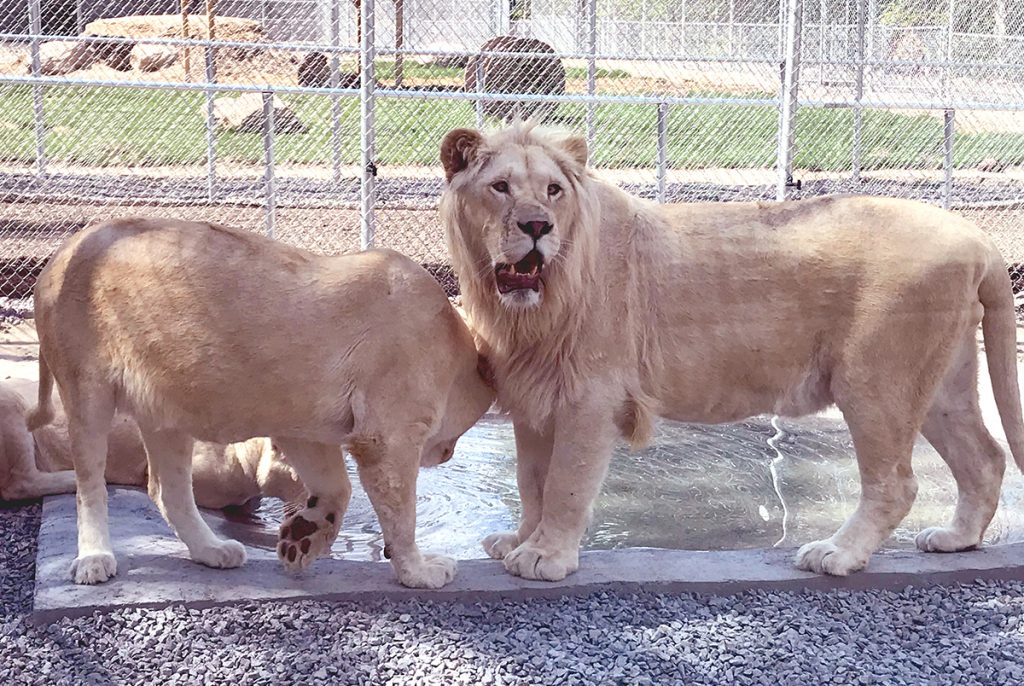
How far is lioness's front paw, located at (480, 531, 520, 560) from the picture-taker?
4.72 metres

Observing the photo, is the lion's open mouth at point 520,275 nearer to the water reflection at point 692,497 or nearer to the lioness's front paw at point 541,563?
the lioness's front paw at point 541,563

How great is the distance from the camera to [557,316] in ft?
14.0

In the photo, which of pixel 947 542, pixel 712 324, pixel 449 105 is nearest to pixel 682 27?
pixel 449 105

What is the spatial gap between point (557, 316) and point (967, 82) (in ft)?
37.9

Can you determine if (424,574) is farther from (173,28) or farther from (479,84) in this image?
(173,28)

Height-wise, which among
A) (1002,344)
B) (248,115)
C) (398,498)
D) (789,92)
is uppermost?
(789,92)

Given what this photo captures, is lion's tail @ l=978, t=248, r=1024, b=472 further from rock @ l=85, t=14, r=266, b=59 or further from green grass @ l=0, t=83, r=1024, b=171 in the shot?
rock @ l=85, t=14, r=266, b=59

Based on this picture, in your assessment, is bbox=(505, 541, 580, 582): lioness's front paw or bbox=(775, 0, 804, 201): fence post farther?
bbox=(775, 0, 804, 201): fence post

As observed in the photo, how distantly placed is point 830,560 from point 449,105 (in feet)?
34.9

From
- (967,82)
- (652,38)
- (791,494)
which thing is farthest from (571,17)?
(791,494)

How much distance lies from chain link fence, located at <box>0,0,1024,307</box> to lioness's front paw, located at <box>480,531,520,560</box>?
3259mm

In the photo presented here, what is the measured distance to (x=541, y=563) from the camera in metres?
4.29

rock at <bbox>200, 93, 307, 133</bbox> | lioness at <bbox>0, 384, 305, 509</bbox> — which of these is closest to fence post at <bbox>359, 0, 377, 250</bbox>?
lioness at <bbox>0, 384, 305, 509</bbox>

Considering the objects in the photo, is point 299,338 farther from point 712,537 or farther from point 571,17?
point 571,17
